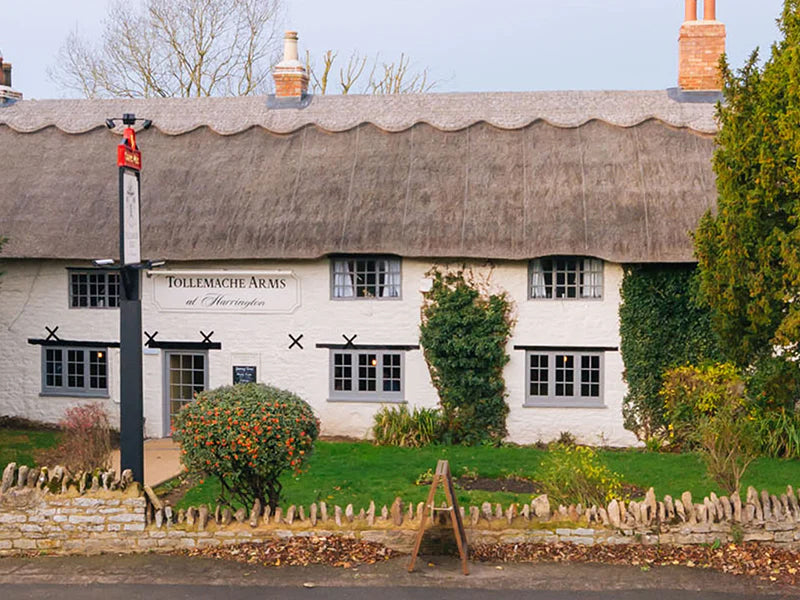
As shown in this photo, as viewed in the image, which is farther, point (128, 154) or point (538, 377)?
point (538, 377)

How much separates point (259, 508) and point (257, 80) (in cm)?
2661

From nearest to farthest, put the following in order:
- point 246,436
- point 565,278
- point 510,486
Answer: point 246,436 < point 510,486 < point 565,278

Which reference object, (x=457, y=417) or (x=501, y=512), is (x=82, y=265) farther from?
(x=501, y=512)

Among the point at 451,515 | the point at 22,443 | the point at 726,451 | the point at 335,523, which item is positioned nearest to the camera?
the point at 451,515

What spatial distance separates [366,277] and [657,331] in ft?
17.3

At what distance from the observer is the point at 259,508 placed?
360 inches

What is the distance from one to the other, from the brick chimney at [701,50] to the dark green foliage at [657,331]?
516 centimetres

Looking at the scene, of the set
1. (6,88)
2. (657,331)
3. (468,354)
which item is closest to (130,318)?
(468,354)

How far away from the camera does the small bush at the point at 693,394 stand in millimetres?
14250

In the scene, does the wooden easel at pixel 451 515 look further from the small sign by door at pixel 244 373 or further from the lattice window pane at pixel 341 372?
the small sign by door at pixel 244 373

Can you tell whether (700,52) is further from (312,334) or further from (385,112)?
(312,334)

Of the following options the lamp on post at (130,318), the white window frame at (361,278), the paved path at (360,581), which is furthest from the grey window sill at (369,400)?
the paved path at (360,581)

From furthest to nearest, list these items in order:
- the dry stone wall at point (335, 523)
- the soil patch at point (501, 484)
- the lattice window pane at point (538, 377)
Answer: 1. the lattice window pane at point (538, 377)
2. the soil patch at point (501, 484)
3. the dry stone wall at point (335, 523)

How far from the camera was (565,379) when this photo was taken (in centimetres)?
1600
